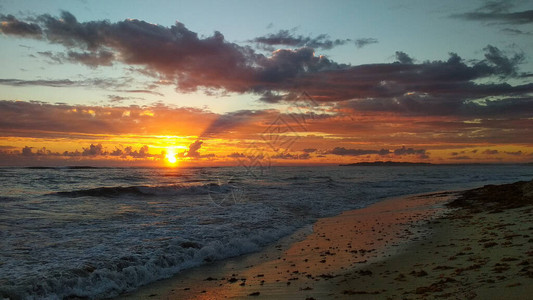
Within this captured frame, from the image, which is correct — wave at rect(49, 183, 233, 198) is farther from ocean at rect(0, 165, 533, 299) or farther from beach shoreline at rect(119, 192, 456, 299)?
beach shoreline at rect(119, 192, 456, 299)

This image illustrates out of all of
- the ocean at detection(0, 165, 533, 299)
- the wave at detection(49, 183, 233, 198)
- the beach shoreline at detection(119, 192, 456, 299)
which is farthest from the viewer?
the wave at detection(49, 183, 233, 198)

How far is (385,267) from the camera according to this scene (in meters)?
8.59

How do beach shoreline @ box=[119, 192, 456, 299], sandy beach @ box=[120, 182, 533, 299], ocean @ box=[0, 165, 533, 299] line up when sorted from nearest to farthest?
sandy beach @ box=[120, 182, 533, 299], beach shoreline @ box=[119, 192, 456, 299], ocean @ box=[0, 165, 533, 299]

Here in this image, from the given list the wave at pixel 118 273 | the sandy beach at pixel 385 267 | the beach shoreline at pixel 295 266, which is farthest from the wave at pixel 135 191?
the sandy beach at pixel 385 267

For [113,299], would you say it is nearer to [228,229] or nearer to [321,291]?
[321,291]

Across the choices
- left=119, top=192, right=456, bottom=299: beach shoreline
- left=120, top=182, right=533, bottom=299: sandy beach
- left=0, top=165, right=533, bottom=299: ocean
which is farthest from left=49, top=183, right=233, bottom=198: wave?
left=120, top=182, right=533, bottom=299: sandy beach

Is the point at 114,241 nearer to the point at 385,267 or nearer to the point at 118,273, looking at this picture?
the point at 118,273

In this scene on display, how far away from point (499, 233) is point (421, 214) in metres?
8.15

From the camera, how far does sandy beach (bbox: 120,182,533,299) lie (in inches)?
250

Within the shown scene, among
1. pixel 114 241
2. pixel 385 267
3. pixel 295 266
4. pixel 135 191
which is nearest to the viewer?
pixel 385 267

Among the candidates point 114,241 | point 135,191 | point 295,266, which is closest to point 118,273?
point 114,241

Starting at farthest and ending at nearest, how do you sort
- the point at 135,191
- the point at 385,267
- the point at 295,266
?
the point at 135,191, the point at 295,266, the point at 385,267

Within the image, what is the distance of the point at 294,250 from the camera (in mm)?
11656

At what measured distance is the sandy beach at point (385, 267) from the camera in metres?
6.34
